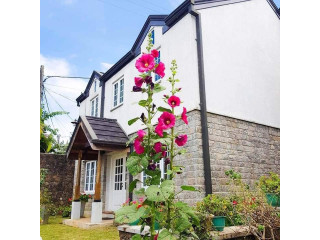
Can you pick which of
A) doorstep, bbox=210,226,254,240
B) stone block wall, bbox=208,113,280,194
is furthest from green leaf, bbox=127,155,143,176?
stone block wall, bbox=208,113,280,194

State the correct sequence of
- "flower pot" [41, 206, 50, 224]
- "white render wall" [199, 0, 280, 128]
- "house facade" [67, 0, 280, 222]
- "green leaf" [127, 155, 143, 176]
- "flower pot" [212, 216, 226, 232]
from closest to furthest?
"green leaf" [127, 155, 143, 176]
"flower pot" [212, 216, 226, 232]
"house facade" [67, 0, 280, 222]
"white render wall" [199, 0, 280, 128]
"flower pot" [41, 206, 50, 224]

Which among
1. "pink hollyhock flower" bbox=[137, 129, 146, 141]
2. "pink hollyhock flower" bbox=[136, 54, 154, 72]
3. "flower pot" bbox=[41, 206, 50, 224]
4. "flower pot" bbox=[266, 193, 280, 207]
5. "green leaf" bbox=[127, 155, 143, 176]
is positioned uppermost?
"pink hollyhock flower" bbox=[136, 54, 154, 72]

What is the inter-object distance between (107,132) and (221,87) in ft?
9.73

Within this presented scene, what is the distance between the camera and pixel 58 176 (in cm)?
852

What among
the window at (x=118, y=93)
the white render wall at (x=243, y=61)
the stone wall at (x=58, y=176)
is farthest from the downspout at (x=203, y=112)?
the stone wall at (x=58, y=176)

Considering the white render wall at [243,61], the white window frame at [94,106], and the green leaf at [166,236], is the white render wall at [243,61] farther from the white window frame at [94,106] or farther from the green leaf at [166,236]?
the white window frame at [94,106]

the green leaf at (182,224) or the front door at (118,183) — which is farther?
the front door at (118,183)

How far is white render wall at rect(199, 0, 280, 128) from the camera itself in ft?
16.6

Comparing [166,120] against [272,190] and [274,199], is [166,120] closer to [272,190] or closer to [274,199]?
[274,199]

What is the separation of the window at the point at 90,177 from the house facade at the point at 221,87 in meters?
2.50

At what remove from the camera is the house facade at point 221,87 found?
15.1 feet

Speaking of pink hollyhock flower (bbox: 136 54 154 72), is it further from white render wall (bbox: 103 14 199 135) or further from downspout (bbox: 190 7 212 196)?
downspout (bbox: 190 7 212 196)
